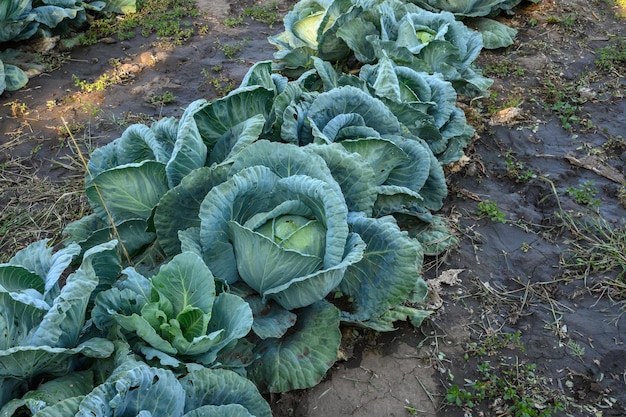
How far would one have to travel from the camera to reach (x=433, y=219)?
12.1 ft

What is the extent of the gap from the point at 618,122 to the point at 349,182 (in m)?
3.31

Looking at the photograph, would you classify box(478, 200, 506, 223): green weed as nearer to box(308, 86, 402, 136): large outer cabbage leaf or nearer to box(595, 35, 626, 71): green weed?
box(308, 86, 402, 136): large outer cabbage leaf


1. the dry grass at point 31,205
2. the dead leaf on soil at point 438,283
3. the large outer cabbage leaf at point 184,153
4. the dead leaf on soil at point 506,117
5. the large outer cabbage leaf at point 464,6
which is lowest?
the dead leaf on soil at point 438,283

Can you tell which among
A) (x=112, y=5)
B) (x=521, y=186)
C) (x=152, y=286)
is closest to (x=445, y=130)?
(x=521, y=186)

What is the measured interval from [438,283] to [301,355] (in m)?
1.15

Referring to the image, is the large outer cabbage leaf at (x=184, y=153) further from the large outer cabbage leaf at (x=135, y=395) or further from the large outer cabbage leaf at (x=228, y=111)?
the large outer cabbage leaf at (x=135, y=395)

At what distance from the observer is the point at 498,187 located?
425 cm

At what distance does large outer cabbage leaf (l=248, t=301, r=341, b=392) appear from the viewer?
2.54m

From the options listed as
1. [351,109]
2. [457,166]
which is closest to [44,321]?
[351,109]

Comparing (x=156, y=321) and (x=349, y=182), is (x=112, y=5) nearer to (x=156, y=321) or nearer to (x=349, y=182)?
(x=349, y=182)

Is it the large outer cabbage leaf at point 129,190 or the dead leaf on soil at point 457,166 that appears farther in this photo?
the dead leaf on soil at point 457,166

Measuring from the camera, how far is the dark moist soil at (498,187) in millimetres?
2852

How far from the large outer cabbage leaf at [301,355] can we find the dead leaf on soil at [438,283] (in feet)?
2.63

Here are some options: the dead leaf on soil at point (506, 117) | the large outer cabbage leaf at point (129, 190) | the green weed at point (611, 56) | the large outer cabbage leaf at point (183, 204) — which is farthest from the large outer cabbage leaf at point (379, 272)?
the green weed at point (611, 56)
